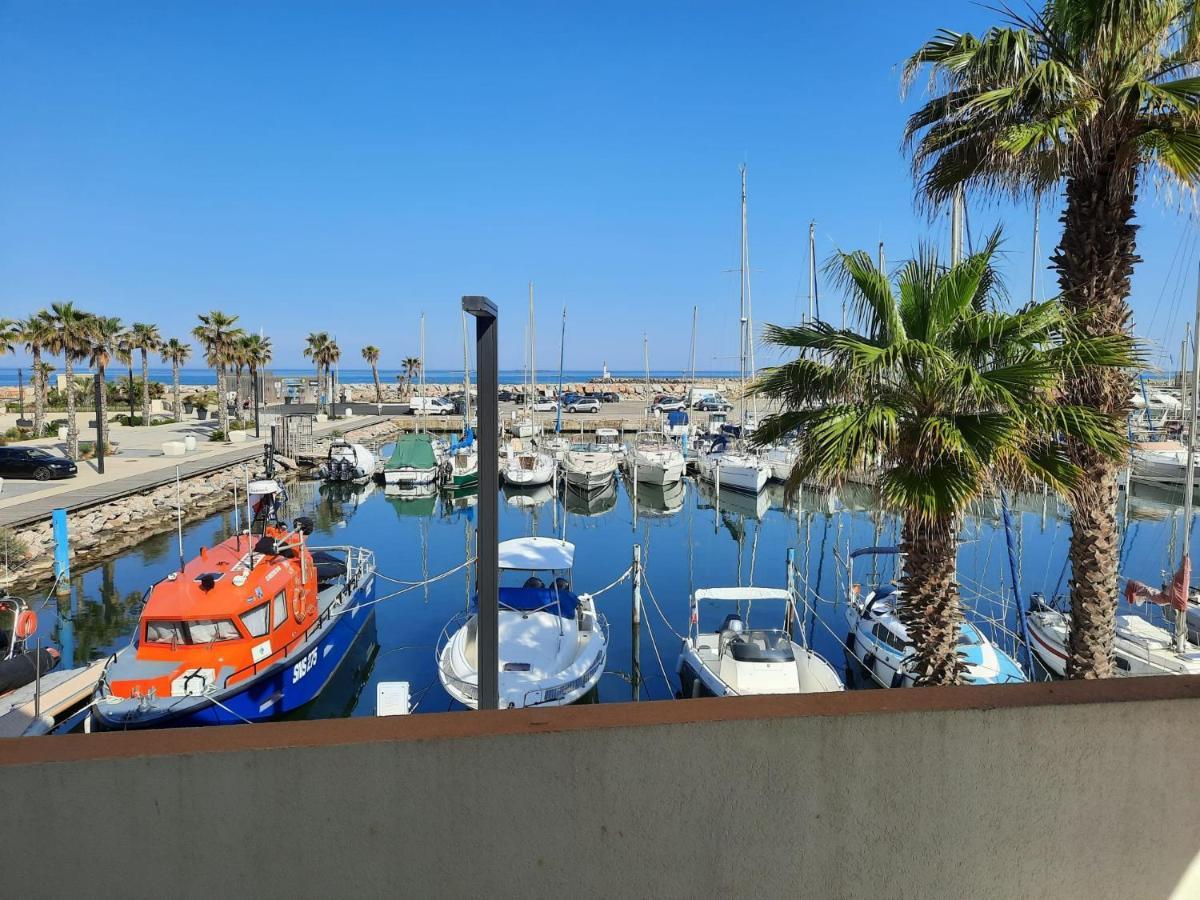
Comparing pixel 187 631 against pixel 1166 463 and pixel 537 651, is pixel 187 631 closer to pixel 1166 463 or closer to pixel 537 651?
pixel 537 651

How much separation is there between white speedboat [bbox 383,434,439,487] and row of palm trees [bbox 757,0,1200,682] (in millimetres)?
29905

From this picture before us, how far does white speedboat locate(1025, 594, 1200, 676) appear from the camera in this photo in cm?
1172

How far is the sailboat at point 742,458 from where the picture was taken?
112 ft

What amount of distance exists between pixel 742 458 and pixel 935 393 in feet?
95.9

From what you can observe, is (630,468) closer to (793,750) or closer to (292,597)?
(292,597)

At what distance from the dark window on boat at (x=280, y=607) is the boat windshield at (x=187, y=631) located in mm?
831

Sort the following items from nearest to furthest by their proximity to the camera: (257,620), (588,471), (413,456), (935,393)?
(935,393) < (257,620) < (588,471) < (413,456)

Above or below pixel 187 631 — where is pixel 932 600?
above

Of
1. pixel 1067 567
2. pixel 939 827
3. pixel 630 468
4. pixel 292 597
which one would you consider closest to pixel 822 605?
pixel 1067 567

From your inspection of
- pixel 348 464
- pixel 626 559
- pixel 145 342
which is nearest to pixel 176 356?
pixel 145 342

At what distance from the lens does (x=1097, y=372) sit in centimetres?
681

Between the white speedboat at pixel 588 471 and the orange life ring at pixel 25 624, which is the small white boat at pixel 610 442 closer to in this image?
the white speedboat at pixel 588 471

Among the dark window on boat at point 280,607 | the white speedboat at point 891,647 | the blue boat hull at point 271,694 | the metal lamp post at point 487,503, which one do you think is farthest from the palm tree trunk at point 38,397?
the metal lamp post at point 487,503

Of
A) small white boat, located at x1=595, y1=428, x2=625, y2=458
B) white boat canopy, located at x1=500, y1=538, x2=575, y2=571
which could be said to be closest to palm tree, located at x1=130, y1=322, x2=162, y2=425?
small white boat, located at x1=595, y1=428, x2=625, y2=458
